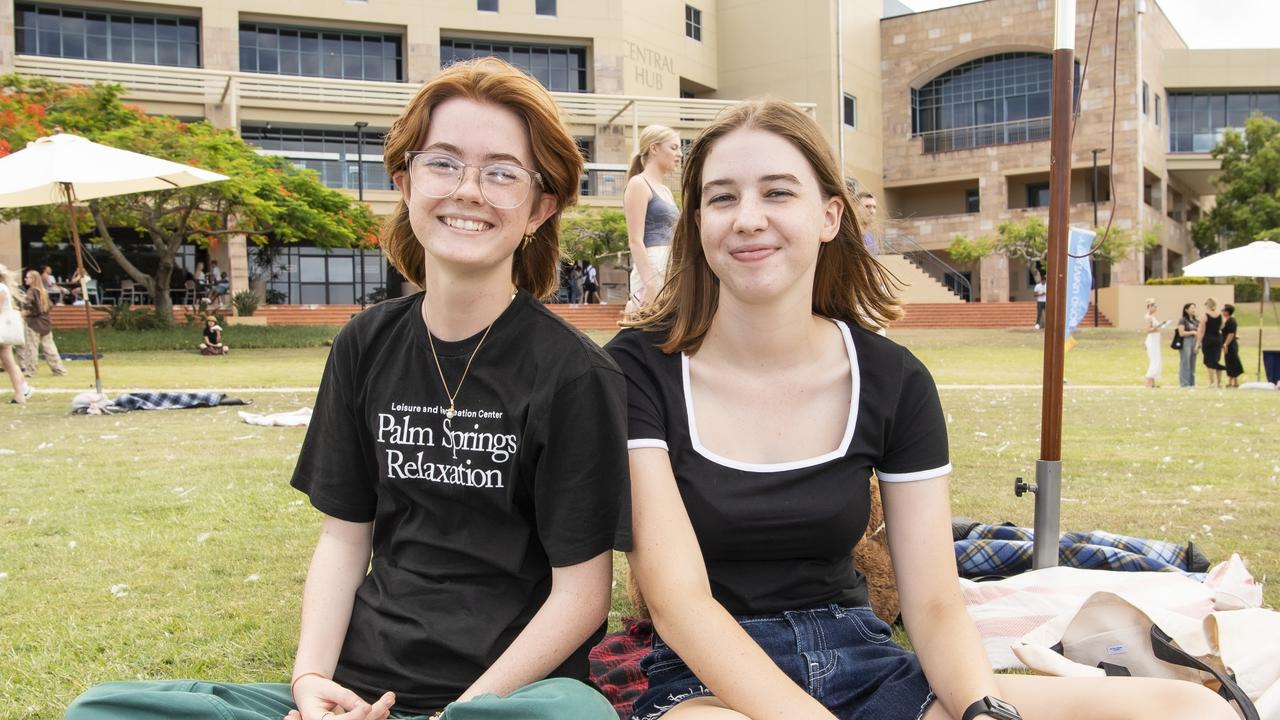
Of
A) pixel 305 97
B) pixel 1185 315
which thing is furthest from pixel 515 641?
pixel 305 97

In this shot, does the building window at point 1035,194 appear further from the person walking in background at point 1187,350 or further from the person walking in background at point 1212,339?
the person walking in background at point 1212,339

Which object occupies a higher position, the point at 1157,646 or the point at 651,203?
the point at 651,203

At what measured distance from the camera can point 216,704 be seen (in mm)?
1845

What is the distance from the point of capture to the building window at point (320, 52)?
1458 inches

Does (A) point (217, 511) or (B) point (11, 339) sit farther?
(B) point (11, 339)

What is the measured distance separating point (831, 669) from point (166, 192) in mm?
23321

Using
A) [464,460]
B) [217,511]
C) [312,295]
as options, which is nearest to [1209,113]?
[312,295]

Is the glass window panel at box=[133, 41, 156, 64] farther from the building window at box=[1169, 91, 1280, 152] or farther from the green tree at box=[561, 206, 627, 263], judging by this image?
the building window at box=[1169, 91, 1280, 152]

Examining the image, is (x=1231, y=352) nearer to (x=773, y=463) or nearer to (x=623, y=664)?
(x=623, y=664)

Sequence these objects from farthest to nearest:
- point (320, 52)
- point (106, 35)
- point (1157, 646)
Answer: point (320, 52)
point (106, 35)
point (1157, 646)

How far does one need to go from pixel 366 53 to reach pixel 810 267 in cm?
3988

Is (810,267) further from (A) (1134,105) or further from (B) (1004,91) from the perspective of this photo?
(B) (1004,91)

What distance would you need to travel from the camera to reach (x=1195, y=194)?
185ft

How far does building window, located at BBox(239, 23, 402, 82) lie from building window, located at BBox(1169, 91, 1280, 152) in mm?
36906
